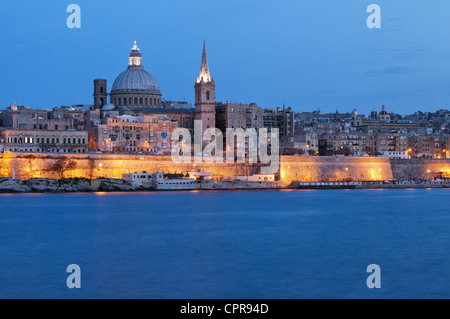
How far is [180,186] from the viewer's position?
→ 40750mm

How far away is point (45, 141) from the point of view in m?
43.8

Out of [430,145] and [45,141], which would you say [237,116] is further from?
[45,141]

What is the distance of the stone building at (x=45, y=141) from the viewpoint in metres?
42.5

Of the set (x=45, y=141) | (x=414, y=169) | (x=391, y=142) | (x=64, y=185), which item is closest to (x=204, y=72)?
(x=45, y=141)

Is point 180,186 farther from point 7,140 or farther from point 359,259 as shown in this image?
point 359,259

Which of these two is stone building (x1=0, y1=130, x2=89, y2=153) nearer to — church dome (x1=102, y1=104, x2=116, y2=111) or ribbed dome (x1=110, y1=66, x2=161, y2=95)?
church dome (x1=102, y1=104, x2=116, y2=111)

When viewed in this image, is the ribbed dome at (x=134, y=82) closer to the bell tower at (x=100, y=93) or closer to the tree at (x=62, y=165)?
the bell tower at (x=100, y=93)

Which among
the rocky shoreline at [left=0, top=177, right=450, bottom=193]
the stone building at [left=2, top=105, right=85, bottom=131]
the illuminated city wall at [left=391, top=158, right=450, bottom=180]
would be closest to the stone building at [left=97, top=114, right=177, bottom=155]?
the stone building at [left=2, top=105, right=85, bottom=131]

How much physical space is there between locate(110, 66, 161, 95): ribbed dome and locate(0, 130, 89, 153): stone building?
36.4 feet

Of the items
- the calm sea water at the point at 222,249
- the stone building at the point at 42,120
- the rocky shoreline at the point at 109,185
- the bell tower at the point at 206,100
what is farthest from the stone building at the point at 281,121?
the calm sea water at the point at 222,249

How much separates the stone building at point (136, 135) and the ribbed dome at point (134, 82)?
696cm

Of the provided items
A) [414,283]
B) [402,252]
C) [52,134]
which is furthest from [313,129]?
[414,283]
